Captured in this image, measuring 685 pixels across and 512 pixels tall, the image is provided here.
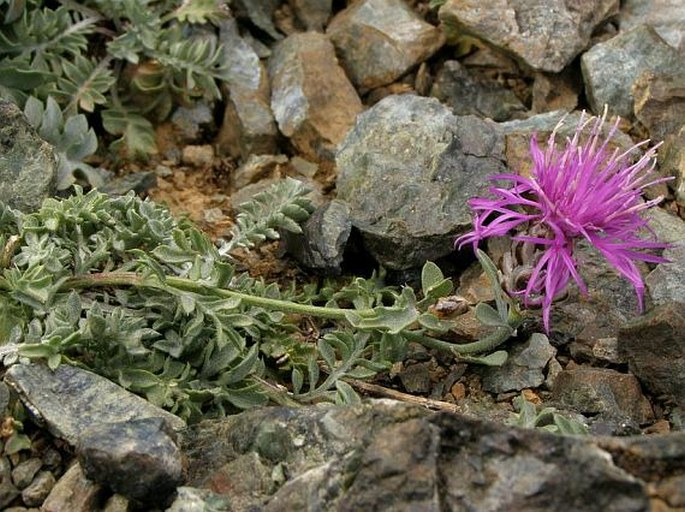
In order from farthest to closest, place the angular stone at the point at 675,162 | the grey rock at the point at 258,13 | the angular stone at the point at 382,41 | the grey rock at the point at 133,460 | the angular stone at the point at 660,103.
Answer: the grey rock at the point at 258,13 < the angular stone at the point at 382,41 < the angular stone at the point at 660,103 < the angular stone at the point at 675,162 < the grey rock at the point at 133,460

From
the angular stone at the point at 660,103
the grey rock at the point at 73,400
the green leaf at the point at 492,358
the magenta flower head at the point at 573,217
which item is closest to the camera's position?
the grey rock at the point at 73,400

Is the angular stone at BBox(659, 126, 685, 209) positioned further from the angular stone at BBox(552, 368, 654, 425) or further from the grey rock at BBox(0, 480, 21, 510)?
the grey rock at BBox(0, 480, 21, 510)

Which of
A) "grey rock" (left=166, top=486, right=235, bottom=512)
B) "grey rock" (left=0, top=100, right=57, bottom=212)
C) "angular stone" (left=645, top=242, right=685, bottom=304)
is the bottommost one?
"angular stone" (left=645, top=242, right=685, bottom=304)

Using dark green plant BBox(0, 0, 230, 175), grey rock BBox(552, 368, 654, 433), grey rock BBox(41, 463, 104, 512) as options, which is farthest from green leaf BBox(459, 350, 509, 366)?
dark green plant BBox(0, 0, 230, 175)

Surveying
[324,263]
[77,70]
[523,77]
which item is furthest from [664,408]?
[77,70]

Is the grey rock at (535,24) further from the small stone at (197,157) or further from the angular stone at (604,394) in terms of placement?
the angular stone at (604,394)

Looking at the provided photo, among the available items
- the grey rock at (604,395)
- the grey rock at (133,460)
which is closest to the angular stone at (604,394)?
the grey rock at (604,395)
